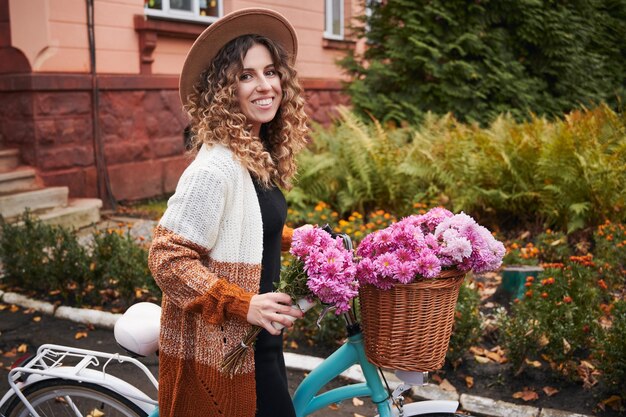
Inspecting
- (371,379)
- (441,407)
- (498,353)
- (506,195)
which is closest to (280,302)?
(371,379)

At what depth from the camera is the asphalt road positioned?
14.6ft

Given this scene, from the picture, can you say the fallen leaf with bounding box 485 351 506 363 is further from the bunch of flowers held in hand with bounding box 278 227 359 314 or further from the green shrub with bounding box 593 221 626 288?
the bunch of flowers held in hand with bounding box 278 227 359 314

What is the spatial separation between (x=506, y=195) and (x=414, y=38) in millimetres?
3376

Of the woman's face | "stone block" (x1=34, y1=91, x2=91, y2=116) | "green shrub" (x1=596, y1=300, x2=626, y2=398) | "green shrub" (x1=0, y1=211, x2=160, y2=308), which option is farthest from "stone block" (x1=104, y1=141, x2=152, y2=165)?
the woman's face

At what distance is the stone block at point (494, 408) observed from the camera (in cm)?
378

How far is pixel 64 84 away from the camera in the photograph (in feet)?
27.7

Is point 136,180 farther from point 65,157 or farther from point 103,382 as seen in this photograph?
point 103,382

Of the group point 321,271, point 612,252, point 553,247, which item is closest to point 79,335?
point 321,271

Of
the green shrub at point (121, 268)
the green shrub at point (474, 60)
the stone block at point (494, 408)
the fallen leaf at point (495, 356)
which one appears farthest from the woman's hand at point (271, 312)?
the green shrub at point (474, 60)

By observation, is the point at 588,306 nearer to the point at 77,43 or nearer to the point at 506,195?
the point at 506,195

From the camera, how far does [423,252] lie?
6.57ft

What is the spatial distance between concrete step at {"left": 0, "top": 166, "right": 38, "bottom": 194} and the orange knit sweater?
644 cm

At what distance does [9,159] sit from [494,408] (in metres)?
6.67

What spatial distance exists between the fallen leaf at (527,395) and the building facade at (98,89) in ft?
16.3
